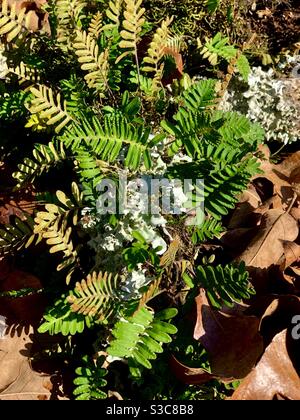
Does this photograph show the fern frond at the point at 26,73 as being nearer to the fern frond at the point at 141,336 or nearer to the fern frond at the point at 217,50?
the fern frond at the point at 217,50

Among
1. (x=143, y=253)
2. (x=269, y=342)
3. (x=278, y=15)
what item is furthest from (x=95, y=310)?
(x=278, y=15)

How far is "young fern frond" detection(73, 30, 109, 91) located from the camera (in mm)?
2166

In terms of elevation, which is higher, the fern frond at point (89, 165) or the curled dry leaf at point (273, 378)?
the fern frond at point (89, 165)

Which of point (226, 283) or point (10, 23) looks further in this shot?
point (10, 23)

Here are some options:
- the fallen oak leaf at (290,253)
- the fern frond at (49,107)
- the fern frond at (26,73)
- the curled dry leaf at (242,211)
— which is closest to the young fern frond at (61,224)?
the fern frond at (49,107)

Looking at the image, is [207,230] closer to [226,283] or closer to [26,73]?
[226,283]

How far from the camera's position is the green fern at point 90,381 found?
81.6 inches

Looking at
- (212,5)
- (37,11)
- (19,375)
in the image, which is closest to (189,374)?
(19,375)

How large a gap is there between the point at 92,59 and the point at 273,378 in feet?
4.36

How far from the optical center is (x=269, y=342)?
2143mm

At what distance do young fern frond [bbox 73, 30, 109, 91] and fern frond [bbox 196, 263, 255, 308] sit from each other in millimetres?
816

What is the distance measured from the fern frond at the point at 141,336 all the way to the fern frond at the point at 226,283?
0.18m
